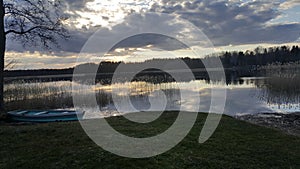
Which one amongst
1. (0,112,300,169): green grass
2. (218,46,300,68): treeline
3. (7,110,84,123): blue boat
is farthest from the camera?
(218,46,300,68): treeline

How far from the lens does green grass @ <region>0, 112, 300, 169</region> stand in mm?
4785

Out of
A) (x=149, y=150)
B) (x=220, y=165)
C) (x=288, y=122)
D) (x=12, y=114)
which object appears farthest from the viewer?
(x=288, y=122)

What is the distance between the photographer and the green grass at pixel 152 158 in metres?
4.79

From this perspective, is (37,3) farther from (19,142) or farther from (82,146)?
(82,146)

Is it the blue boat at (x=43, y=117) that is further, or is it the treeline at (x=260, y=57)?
the treeline at (x=260, y=57)

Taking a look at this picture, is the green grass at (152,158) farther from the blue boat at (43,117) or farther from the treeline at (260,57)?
the treeline at (260,57)

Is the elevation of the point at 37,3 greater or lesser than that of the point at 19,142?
greater

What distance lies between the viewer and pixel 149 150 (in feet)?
17.8

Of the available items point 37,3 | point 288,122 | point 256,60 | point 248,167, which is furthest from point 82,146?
point 256,60

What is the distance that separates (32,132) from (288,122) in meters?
9.26

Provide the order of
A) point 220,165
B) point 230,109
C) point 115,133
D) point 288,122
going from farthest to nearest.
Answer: point 230,109 → point 288,122 → point 115,133 → point 220,165

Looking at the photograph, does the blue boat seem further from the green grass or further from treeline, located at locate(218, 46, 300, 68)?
treeline, located at locate(218, 46, 300, 68)

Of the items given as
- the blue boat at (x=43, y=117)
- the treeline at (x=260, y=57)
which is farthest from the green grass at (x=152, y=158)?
the treeline at (x=260, y=57)


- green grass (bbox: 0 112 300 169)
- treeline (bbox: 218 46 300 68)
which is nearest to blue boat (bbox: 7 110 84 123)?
green grass (bbox: 0 112 300 169)
